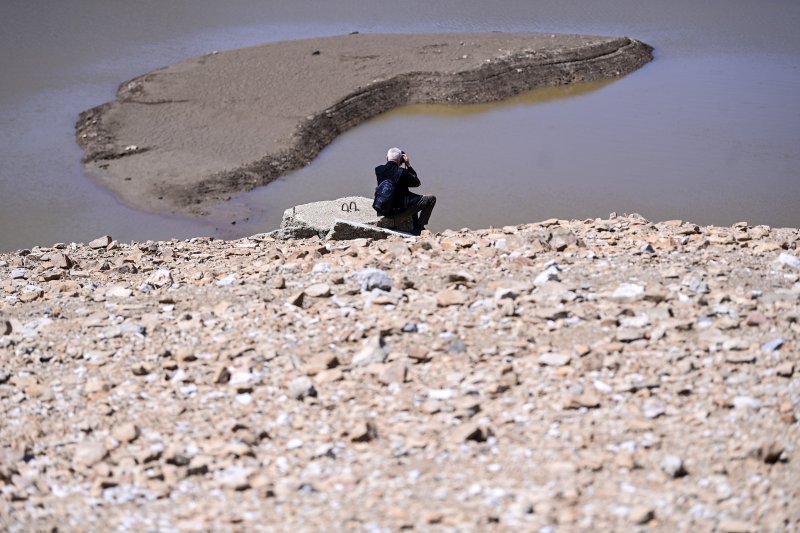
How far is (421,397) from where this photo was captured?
459 centimetres

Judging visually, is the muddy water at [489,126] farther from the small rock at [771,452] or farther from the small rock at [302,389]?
the small rock at [771,452]

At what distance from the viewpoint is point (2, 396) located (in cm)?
502

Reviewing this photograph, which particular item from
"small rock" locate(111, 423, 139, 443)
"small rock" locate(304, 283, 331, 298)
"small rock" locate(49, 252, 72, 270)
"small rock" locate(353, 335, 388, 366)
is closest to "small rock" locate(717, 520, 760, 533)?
"small rock" locate(353, 335, 388, 366)

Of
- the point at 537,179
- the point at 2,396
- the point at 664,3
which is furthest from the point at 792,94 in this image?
the point at 2,396

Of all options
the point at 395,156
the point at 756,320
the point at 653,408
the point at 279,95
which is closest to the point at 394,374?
the point at 653,408

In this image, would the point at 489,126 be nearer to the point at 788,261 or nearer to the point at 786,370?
the point at 788,261

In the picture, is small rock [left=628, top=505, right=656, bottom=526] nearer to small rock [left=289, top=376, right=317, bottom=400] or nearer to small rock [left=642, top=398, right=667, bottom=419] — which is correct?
small rock [left=642, top=398, right=667, bottom=419]

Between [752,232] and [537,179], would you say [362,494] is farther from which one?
[537,179]

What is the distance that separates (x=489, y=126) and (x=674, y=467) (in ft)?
41.4

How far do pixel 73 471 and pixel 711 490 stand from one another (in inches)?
113

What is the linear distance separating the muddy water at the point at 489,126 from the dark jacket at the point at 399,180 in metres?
1.90

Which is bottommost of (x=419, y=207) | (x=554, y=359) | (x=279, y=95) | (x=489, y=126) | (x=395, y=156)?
(x=554, y=359)

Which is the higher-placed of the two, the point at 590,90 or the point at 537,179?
the point at 590,90

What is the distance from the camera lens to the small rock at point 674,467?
12.5 feet
